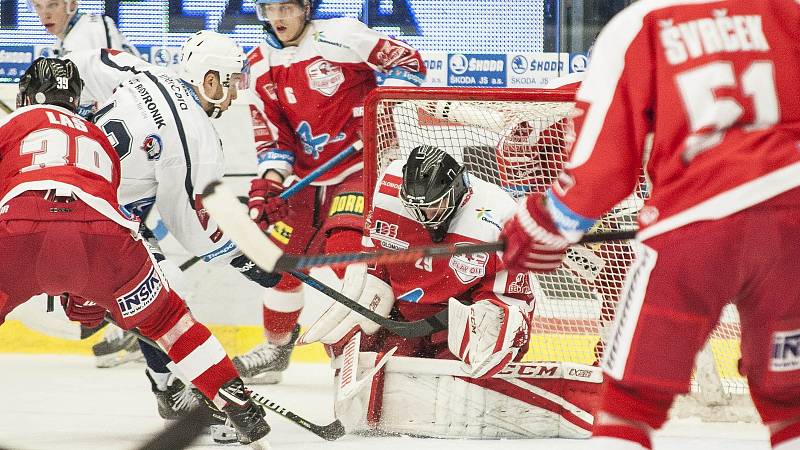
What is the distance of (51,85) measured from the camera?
9.16ft

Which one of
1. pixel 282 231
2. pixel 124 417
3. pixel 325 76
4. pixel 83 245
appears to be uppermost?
pixel 325 76

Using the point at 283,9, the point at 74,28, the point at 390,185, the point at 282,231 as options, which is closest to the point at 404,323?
the point at 390,185

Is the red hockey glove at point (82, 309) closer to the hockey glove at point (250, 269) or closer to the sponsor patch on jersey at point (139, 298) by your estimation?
the sponsor patch on jersey at point (139, 298)

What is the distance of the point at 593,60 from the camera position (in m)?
1.73

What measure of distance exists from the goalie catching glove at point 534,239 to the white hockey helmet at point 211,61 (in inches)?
73.3

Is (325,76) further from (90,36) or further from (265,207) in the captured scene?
(90,36)

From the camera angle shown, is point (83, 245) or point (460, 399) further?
point (460, 399)

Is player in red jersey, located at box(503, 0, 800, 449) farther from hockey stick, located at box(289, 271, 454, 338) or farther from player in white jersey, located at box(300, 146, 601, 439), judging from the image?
hockey stick, located at box(289, 271, 454, 338)

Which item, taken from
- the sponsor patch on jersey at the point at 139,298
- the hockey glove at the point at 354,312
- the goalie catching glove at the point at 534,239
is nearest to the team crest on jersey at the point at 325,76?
the hockey glove at the point at 354,312

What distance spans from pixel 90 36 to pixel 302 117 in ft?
3.40

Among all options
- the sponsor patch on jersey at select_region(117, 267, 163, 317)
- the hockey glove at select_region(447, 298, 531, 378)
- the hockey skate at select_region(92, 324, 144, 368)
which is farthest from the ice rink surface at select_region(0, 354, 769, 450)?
the sponsor patch on jersey at select_region(117, 267, 163, 317)

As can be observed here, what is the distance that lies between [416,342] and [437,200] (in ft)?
1.43

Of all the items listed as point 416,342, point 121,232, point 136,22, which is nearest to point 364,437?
point 416,342

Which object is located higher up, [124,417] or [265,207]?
[265,207]
